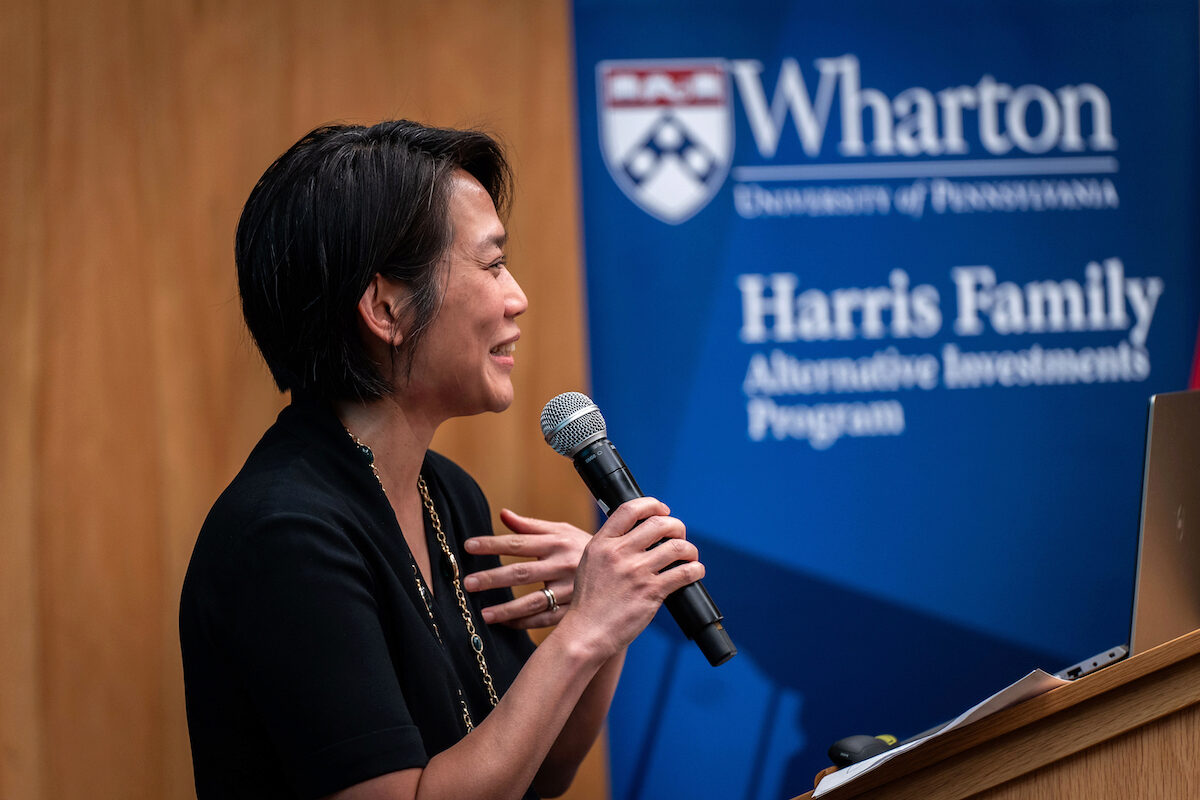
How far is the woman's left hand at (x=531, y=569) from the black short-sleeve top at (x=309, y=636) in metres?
0.17

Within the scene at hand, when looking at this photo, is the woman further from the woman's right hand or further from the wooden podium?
the wooden podium

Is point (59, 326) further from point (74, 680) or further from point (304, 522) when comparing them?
point (304, 522)

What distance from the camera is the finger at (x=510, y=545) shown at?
5.45ft

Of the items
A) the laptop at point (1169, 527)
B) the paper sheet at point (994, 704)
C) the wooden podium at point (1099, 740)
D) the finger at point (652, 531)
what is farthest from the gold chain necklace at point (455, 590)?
the laptop at point (1169, 527)

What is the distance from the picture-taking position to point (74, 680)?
2326mm

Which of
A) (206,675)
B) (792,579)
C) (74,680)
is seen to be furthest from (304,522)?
(792,579)

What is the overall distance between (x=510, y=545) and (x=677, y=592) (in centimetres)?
42

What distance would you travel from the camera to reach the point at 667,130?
2.62m

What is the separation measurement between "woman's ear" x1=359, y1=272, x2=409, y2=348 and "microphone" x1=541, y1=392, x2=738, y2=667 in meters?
0.26

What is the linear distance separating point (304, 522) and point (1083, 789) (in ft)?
3.13

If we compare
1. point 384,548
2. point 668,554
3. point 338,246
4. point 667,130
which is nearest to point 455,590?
point 384,548

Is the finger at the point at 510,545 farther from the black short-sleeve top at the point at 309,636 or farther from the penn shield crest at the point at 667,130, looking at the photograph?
the penn shield crest at the point at 667,130

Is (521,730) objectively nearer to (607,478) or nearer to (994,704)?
(607,478)

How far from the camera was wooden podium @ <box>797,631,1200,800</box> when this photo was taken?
1.07m
